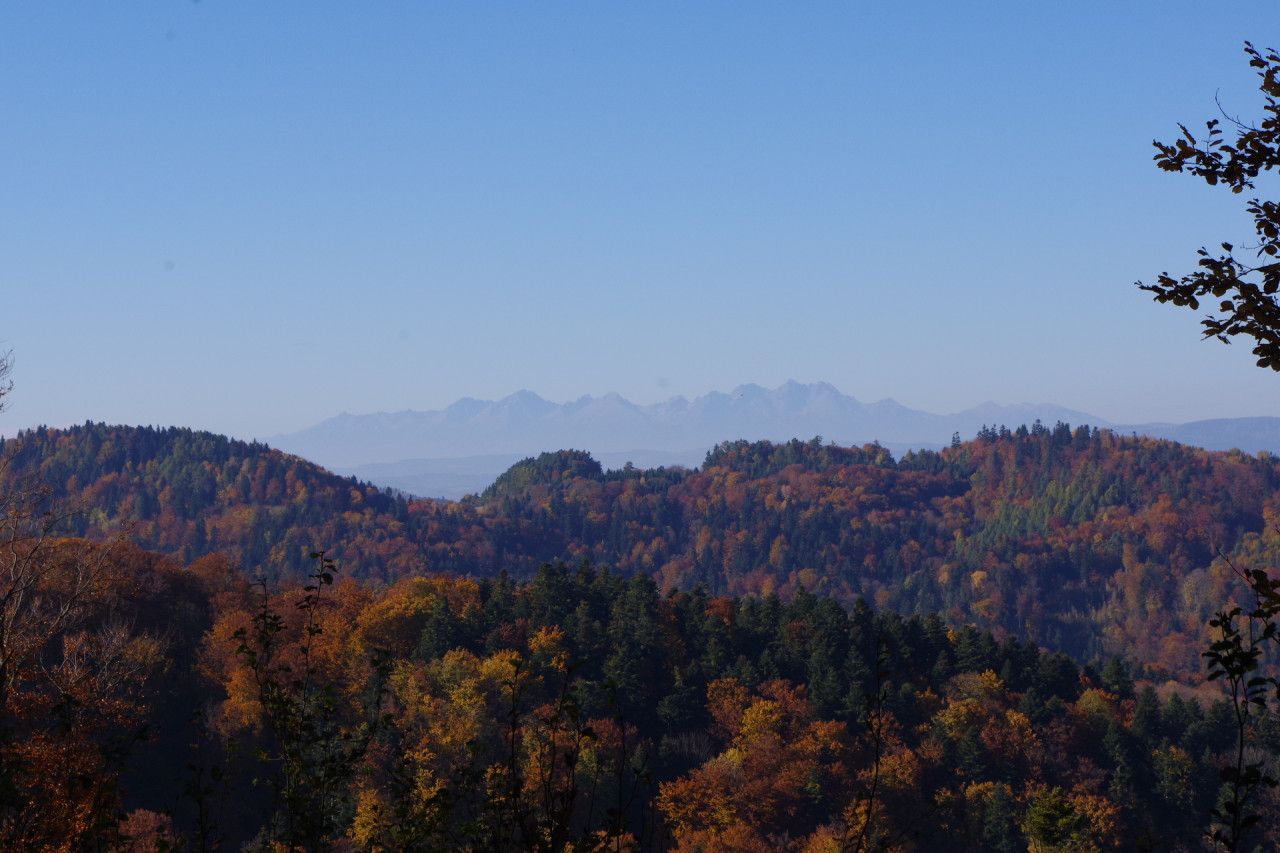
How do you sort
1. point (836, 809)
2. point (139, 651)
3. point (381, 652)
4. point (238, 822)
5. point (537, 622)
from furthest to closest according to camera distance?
point (537, 622) → point (836, 809) → point (139, 651) → point (238, 822) → point (381, 652)

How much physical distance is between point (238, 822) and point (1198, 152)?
60.1 m

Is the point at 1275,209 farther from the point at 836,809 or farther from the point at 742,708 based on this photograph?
the point at 742,708

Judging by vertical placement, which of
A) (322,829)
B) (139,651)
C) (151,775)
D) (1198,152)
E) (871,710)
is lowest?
(151,775)

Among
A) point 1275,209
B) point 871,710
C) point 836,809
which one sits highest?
point 1275,209

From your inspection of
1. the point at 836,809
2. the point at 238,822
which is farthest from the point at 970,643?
the point at 238,822

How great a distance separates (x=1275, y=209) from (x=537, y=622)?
80494 millimetres

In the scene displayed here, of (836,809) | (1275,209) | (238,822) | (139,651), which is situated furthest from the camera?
(836,809)

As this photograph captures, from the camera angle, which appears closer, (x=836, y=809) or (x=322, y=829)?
(x=322, y=829)

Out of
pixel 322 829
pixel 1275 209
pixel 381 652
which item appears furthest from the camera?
pixel 381 652

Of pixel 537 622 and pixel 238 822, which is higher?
pixel 537 622

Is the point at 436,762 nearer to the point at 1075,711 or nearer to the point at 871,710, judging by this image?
the point at 1075,711

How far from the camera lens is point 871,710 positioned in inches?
412

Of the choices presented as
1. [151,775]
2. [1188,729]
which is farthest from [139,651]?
[1188,729]

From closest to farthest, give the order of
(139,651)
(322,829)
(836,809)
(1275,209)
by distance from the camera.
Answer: (1275,209), (322,829), (139,651), (836,809)
